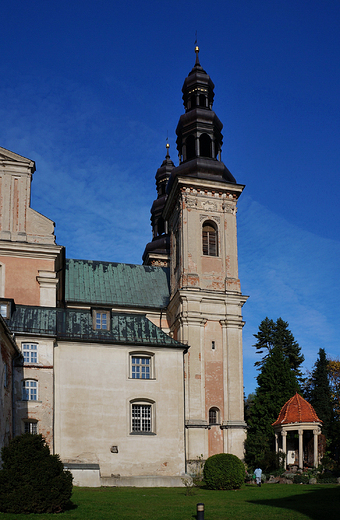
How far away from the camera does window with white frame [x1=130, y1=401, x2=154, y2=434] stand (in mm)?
30641

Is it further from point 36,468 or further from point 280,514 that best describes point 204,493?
point 36,468

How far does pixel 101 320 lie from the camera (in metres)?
32.7

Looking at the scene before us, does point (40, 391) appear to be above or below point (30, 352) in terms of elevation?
below

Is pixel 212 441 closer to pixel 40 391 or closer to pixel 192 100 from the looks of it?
pixel 40 391

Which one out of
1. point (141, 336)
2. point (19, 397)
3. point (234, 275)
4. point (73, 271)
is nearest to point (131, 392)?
point (141, 336)

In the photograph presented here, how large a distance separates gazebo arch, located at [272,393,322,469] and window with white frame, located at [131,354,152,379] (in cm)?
1278

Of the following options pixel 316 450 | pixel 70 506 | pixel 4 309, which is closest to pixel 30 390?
pixel 4 309

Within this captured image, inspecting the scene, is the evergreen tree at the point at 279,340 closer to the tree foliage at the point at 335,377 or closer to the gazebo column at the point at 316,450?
the tree foliage at the point at 335,377

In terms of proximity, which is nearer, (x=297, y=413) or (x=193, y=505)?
(x=193, y=505)

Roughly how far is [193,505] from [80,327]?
13.6 meters

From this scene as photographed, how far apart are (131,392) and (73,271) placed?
22.1 meters

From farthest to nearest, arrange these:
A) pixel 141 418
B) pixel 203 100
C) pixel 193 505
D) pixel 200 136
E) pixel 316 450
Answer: pixel 203 100
pixel 200 136
pixel 316 450
pixel 141 418
pixel 193 505

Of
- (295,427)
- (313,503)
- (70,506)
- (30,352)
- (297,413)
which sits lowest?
(313,503)

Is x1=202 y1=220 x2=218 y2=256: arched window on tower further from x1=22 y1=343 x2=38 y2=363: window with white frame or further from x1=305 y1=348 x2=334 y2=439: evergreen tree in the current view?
x1=22 y1=343 x2=38 y2=363: window with white frame
